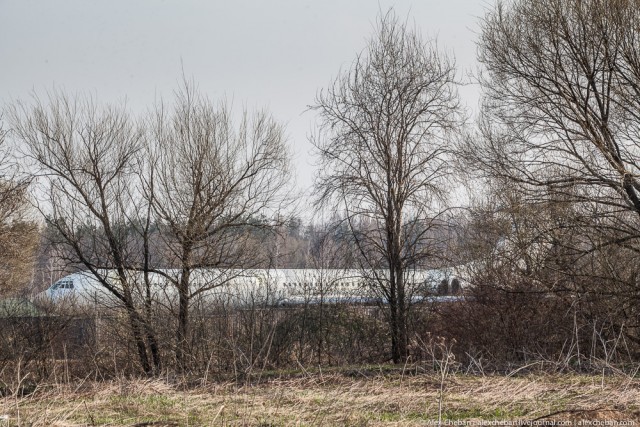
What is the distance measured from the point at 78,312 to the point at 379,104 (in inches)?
366

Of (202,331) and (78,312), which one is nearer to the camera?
(202,331)

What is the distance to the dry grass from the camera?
4711mm

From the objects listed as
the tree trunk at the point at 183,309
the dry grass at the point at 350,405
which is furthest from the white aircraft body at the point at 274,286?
the dry grass at the point at 350,405

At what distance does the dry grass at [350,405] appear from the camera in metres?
4.71

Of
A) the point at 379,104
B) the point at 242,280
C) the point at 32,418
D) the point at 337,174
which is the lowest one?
the point at 32,418


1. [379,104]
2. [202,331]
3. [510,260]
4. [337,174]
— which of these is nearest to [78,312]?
[202,331]

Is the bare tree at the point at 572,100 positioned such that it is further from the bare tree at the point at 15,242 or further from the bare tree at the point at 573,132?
the bare tree at the point at 15,242

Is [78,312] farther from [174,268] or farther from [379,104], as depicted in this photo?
[379,104]

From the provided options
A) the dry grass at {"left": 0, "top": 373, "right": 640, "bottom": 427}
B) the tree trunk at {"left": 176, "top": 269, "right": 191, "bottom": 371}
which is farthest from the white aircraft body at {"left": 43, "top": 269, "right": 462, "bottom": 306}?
the dry grass at {"left": 0, "top": 373, "right": 640, "bottom": 427}

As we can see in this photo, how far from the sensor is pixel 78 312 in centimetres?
1661

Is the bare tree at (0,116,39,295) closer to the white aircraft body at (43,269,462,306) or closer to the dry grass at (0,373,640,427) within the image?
the white aircraft body at (43,269,462,306)

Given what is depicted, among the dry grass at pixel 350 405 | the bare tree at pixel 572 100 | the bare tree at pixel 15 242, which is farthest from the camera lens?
the bare tree at pixel 15 242

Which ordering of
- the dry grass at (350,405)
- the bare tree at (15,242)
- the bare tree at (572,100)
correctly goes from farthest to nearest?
the bare tree at (15,242) → the bare tree at (572,100) → the dry grass at (350,405)

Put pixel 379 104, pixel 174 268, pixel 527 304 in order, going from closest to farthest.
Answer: pixel 379 104 → pixel 174 268 → pixel 527 304
